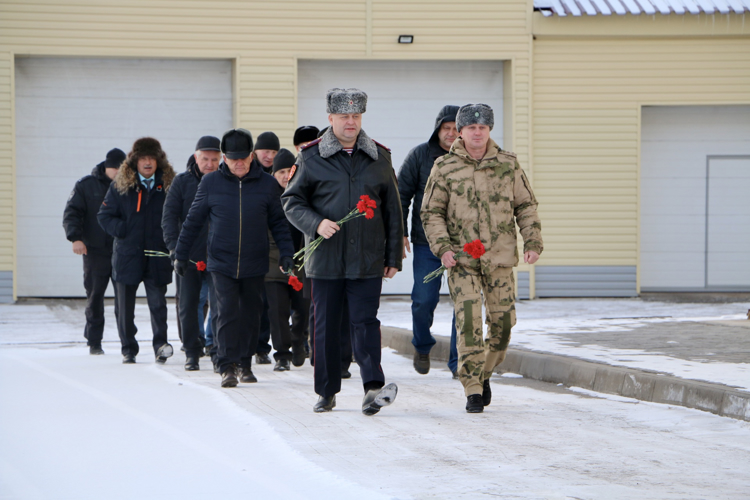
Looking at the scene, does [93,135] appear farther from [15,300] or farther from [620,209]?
[620,209]

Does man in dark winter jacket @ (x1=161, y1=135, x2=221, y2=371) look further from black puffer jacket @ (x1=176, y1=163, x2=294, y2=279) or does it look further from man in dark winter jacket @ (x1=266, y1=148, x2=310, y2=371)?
black puffer jacket @ (x1=176, y1=163, x2=294, y2=279)

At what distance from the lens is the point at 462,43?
1702cm

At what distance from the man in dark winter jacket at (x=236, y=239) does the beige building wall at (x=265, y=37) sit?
8.38 meters

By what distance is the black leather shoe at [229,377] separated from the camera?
8.16 meters

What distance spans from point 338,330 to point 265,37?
10.5 m

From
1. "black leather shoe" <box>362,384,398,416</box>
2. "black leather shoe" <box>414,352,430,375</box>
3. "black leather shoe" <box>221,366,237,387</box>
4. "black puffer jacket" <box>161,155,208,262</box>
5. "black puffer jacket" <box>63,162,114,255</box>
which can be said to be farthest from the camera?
"black puffer jacket" <box>63,162,114,255</box>

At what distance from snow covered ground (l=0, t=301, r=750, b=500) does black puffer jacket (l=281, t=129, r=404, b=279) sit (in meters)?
0.96

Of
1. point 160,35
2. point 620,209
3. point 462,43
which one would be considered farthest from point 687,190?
point 160,35

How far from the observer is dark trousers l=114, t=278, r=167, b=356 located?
390 inches

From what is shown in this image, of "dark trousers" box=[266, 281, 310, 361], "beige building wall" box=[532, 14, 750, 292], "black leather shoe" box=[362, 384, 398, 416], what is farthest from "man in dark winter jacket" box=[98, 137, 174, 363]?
"beige building wall" box=[532, 14, 750, 292]

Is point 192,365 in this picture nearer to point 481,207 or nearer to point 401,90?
point 481,207

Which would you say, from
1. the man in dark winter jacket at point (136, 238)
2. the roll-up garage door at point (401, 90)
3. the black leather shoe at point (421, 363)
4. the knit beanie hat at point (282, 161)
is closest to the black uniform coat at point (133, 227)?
the man in dark winter jacket at point (136, 238)

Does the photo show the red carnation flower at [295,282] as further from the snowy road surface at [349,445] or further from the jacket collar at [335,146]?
the jacket collar at [335,146]

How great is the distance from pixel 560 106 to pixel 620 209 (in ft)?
6.11
